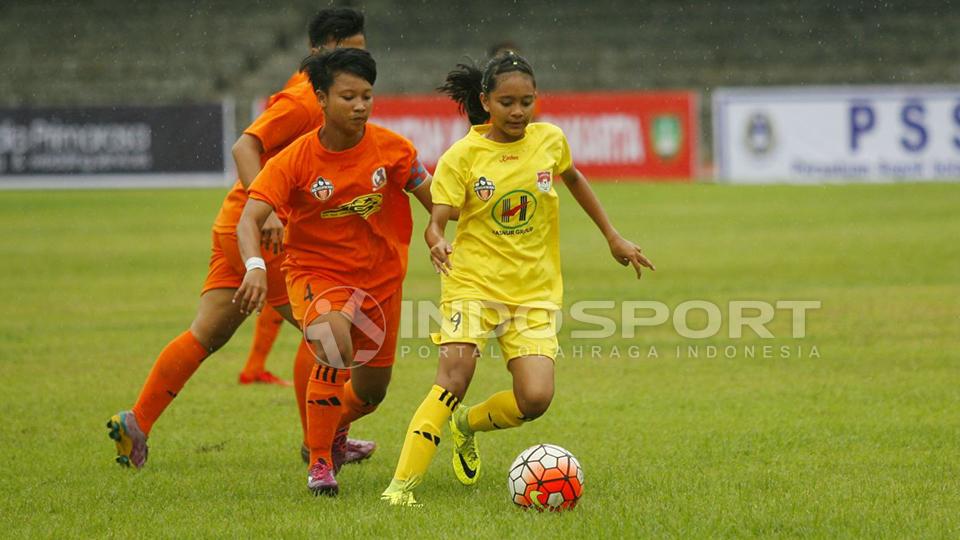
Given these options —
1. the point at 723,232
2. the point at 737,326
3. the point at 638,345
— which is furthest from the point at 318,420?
the point at 723,232

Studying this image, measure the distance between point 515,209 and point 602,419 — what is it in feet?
6.74

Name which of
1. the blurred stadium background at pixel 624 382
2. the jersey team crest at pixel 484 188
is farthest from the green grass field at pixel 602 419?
the jersey team crest at pixel 484 188

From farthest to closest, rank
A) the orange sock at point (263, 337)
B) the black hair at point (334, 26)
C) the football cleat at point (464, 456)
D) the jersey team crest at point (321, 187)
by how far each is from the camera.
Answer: the orange sock at point (263, 337) → the black hair at point (334, 26) → the football cleat at point (464, 456) → the jersey team crest at point (321, 187)

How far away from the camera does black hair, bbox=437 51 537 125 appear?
563cm

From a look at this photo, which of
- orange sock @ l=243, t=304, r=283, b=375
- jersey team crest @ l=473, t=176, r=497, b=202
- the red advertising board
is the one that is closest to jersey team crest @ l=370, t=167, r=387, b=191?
jersey team crest @ l=473, t=176, r=497, b=202

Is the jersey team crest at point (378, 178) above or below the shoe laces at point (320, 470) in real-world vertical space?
above

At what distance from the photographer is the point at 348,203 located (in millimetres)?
5805

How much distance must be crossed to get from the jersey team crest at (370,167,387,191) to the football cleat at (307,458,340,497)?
1.18 m

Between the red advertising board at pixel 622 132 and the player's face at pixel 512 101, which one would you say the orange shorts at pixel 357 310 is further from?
the red advertising board at pixel 622 132

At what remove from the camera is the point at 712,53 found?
33156mm

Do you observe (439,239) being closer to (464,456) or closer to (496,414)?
(496,414)

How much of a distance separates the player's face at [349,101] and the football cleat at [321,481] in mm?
1404

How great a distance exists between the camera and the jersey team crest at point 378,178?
5.81 metres

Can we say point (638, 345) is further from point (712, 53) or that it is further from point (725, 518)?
point (712, 53)
